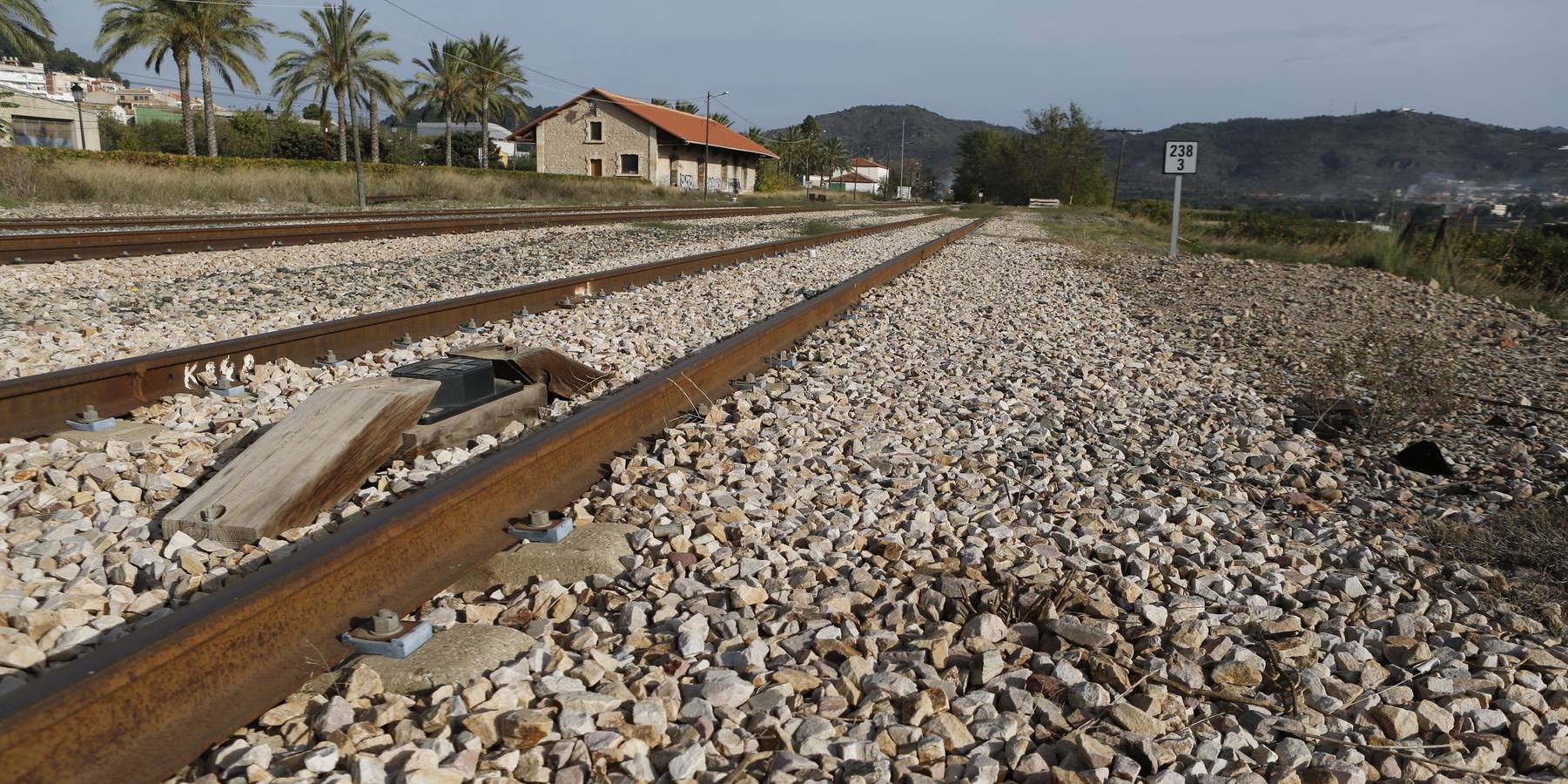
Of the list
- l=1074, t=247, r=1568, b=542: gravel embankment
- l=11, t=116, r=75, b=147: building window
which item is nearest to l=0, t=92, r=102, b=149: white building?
l=11, t=116, r=75, b=147: building window

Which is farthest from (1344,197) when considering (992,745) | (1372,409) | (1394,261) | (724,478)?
(992,745)

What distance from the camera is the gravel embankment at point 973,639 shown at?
206cm

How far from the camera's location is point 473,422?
4.17 m

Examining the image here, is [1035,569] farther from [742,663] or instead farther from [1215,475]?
[1215,475]

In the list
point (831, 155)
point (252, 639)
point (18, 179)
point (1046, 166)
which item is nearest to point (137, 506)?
point (252, 639)

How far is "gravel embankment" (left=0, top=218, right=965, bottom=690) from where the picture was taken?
8.18ft

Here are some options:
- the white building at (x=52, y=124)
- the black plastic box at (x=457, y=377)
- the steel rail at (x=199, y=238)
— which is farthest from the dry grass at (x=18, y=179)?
the white building at (x=52, y=124)

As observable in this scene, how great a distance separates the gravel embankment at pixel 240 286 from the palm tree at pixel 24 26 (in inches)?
1037

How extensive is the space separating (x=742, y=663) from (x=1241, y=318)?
828cm

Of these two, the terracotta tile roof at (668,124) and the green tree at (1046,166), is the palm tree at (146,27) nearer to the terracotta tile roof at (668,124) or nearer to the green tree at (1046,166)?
the terracotta tile roof at (668,124)

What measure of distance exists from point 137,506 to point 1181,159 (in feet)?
59.2

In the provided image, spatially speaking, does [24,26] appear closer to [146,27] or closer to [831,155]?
[146,27]

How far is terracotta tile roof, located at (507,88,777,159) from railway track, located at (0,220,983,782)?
5696cm

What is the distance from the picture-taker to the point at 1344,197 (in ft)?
56.4
